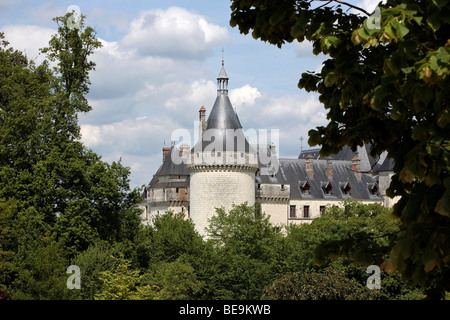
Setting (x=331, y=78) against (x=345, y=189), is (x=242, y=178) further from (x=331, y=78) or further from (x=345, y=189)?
(x=331, y=78)

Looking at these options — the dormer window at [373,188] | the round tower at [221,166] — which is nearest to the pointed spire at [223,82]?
the round tower at [221,166]

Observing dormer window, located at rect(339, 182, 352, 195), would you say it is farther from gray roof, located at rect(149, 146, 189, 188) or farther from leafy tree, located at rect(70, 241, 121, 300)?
leafy tree, located at rect(70, 241, 121, 300)

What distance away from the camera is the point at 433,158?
5980 mm

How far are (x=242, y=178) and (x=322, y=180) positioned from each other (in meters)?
18.3

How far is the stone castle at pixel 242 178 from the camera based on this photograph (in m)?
55.2

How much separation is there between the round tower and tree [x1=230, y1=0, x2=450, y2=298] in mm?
46304

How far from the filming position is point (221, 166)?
55156 mm

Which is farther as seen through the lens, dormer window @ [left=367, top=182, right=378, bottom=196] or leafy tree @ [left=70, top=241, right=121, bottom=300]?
dormer window @ [left=367, top=182, right=378, bottom=196]

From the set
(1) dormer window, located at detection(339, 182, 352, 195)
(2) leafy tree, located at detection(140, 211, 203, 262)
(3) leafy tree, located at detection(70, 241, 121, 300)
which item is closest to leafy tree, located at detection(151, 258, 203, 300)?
(2) leafy tree, located at detection(140, 211, 203, 262)

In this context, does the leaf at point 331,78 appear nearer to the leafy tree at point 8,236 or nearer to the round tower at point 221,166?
the leafy tree at point 8,236

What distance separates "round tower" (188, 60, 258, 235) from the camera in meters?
54.8

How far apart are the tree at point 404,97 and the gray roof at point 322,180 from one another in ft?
200
